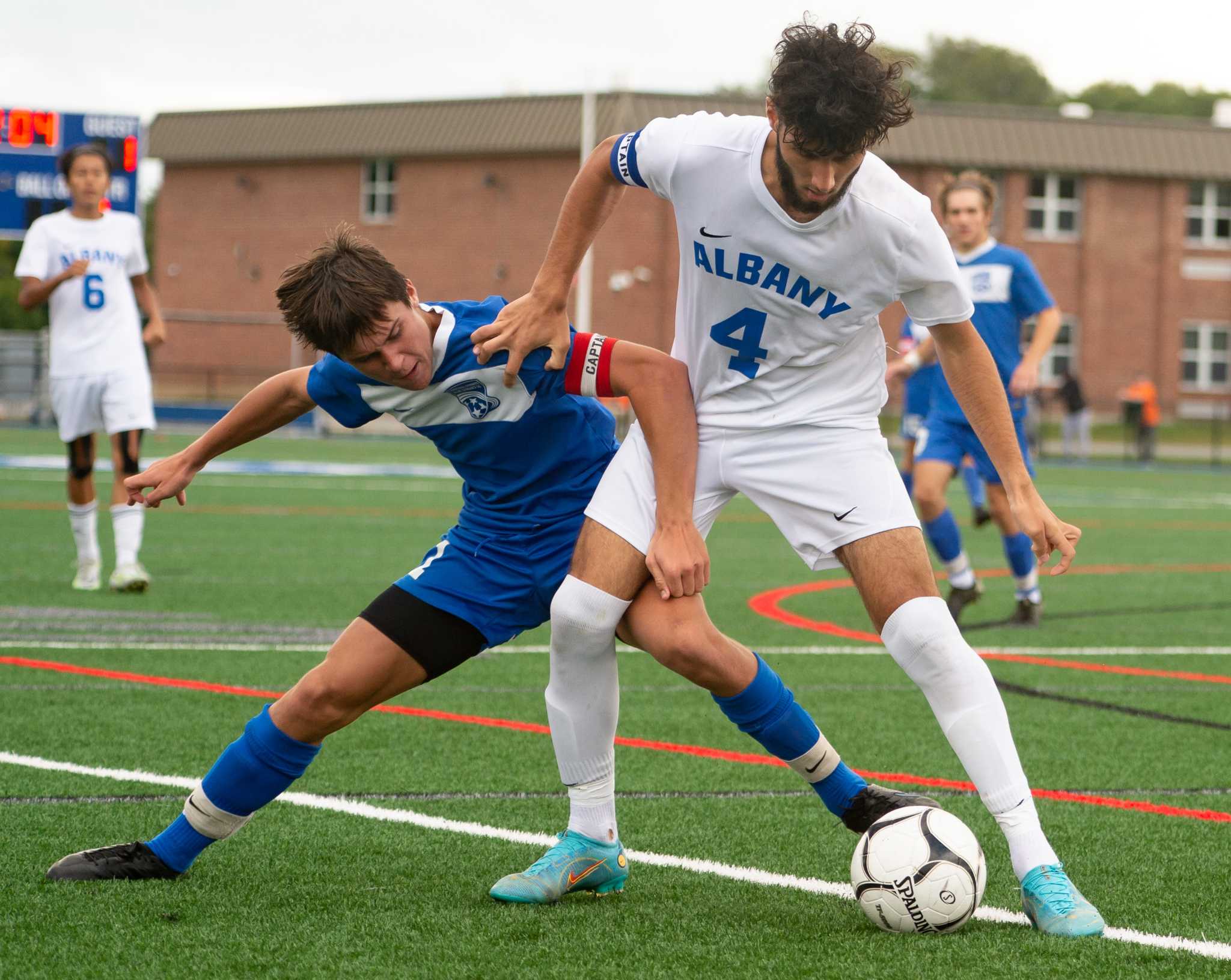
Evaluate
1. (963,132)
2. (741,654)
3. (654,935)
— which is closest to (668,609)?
(741,654)

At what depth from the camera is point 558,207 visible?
43.5m

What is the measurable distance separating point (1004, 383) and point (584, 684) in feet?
17.4

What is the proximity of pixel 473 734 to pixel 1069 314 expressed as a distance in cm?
4140

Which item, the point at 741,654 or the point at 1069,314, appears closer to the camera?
the point at 741,654

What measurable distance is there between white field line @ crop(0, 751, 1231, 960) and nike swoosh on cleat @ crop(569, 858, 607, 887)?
0.28 metres

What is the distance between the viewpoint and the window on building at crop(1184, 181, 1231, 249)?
44.8 m

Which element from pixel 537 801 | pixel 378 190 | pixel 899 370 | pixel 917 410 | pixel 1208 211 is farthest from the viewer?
pixel 1208 211

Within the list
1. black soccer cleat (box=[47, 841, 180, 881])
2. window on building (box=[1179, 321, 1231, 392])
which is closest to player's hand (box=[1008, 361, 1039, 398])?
black soccer cleat (box=[47, 841, 180, 881])

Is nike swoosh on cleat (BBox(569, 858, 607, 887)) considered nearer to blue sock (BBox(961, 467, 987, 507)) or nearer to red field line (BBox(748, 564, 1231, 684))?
red field line (BBox(748, 564, 1231, 684))

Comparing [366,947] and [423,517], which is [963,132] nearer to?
[423,517]

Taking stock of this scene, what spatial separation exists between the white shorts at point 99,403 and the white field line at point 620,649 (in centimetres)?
197

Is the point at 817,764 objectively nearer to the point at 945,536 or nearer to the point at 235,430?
the point at 235,430

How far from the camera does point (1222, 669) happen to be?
7.15 meters

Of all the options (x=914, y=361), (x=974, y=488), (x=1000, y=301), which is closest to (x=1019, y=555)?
(x=1000, y=301)
